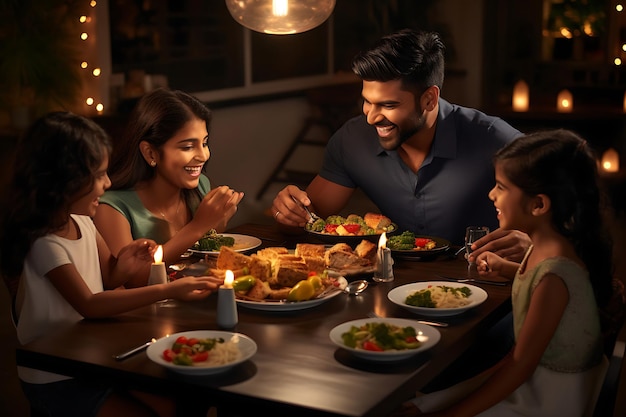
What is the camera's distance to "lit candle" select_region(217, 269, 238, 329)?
2.01m

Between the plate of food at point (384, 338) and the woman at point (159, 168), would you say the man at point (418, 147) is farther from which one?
the plate of food at point (384, 338)

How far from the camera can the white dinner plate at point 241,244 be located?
267cm

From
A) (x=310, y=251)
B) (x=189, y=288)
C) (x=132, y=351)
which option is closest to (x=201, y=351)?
(x=132, y=351)

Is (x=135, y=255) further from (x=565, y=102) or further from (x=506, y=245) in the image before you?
(x=565, y=102)

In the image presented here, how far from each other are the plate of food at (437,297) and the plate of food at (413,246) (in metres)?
0.31

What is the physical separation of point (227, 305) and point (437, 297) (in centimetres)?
53

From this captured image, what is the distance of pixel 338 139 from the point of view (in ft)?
11.0

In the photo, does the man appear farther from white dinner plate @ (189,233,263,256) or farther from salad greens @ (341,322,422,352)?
salad greens @ (341,322,422,352)

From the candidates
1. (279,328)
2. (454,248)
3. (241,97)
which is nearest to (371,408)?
(279,328)

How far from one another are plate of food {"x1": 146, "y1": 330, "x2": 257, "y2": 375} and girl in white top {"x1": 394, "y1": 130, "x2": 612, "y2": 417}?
46 cm

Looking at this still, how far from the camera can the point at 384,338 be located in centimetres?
186

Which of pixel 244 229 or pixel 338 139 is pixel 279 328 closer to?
pixel 244 229

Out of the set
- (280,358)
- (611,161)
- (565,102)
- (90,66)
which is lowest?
(611,161)

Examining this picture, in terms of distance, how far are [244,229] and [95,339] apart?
47.4 inches
